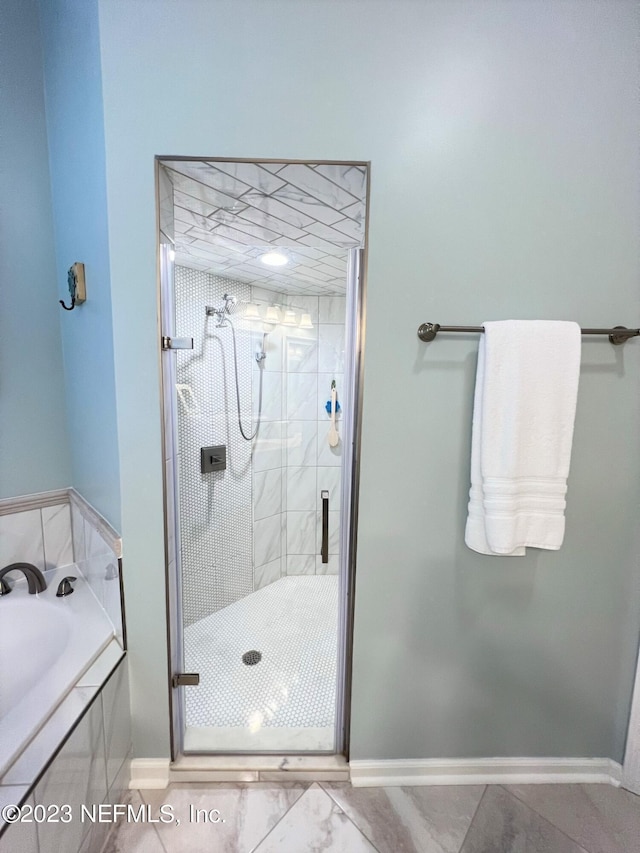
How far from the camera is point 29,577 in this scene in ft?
3.84

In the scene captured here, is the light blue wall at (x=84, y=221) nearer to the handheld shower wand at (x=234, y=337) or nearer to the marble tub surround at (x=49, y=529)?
the marble tub surround at (x=49, y=529)

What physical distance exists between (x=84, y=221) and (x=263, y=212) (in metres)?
0.58

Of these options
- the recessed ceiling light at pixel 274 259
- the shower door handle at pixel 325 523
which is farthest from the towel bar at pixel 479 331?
the shower door handle at pixel 325 523

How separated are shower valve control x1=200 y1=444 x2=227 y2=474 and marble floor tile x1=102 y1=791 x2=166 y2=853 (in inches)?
48.0

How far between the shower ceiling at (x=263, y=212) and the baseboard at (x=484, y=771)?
Answer: 179 centimetres

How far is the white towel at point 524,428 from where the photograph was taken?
34.2 inches

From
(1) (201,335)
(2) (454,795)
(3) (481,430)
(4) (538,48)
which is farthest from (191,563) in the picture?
(4) (538,48)

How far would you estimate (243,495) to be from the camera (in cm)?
195

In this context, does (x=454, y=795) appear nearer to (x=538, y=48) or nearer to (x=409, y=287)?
(x=409, y=287)

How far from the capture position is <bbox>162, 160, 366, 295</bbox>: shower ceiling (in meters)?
0.89

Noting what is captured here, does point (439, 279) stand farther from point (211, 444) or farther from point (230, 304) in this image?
point (211, 444)

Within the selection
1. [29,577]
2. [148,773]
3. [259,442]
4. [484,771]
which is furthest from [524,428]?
[29,577]

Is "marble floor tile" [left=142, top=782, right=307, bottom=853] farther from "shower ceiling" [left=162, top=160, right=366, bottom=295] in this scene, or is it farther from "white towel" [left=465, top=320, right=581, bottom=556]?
"shower ceiling" [left=162, top=160, right=366, bottom=295]

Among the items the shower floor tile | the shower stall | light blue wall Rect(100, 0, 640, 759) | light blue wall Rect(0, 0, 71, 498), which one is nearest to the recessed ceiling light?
the shower stall
